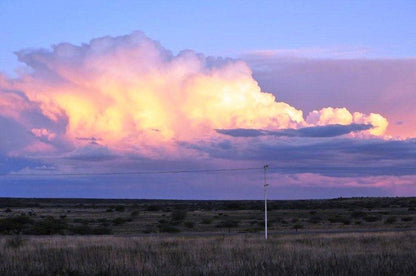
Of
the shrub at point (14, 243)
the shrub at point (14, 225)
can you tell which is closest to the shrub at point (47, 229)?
the shrub at point (14, 225)

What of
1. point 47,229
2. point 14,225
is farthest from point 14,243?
point 14,225

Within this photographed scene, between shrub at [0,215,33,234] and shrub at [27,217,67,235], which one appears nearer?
shrub at [27,217,67,235]

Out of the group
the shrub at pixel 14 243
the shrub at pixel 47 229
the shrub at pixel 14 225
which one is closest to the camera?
the shrub at pixel 14 243

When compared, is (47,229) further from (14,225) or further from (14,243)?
(14,243)

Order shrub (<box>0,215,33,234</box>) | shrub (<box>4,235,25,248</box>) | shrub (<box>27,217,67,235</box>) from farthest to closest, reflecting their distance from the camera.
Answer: shrub (<box>0,215,33,234</box>) < shrub (<box>27,217,67,235</box>) < shrub (<box>4,235,25,248</box>)

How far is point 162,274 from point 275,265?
3.13m

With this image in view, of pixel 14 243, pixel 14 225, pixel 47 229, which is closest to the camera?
pixel 14 243

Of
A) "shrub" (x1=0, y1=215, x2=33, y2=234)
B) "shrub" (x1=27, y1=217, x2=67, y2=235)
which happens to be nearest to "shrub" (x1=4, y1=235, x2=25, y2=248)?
"shrub" (x1=27, y1=217, x2=67, y2=235)

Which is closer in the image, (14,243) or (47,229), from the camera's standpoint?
(14,243)

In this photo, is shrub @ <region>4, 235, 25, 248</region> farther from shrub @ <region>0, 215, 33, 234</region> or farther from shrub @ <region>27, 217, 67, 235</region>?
shrub @ <region>0, 215, 33, 234</region>

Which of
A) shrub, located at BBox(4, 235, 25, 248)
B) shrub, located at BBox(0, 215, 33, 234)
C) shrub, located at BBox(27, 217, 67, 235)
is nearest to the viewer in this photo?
shrub, located at BBox(4, 235, 25, 248)

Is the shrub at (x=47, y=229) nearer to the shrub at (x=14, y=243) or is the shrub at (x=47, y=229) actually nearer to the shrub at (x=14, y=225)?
the shrub at (x=14, y=225)

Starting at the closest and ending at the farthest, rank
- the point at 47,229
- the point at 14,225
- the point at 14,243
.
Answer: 1. the point at 14,243
2. the point at 47,229
3. the point at 14,225

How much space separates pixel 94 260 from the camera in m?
18.9
